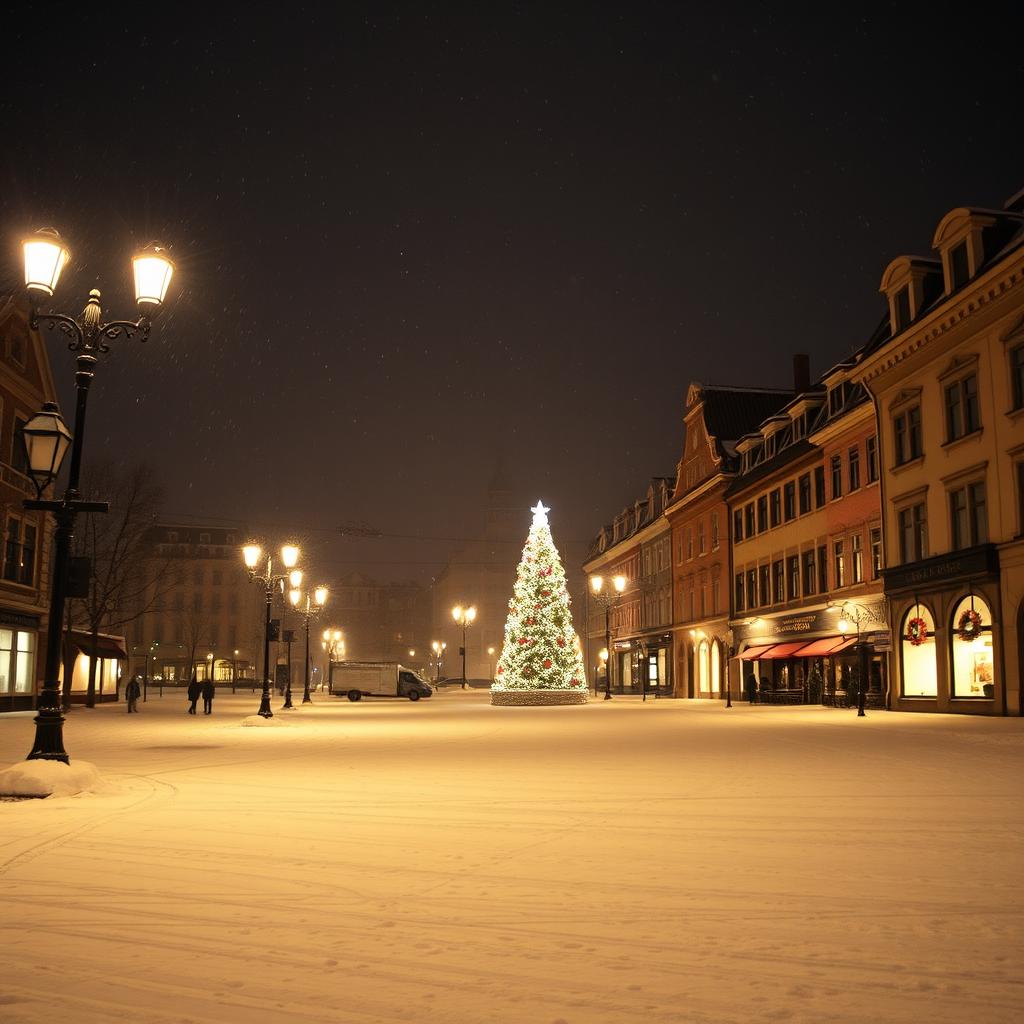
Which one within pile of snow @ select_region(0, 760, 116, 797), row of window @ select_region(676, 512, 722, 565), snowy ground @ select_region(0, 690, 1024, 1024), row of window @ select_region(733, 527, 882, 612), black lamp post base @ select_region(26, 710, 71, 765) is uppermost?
row of window @ select_region(676, 512, 722, 565)

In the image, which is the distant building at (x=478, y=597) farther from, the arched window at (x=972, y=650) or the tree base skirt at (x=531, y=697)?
the arched window at (x=972, y=650)

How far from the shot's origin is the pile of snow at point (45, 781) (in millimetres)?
11234

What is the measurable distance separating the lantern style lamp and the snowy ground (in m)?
3.79

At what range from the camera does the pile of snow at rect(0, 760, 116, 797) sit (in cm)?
1123

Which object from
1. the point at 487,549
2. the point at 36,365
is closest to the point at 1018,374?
the point at 36,365

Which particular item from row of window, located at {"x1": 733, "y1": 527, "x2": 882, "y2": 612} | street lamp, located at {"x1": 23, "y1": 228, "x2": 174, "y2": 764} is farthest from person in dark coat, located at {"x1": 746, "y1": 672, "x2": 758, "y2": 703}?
street lamp, located at {"x1": 23, "y1": 228, "x2": 174, "y2": 764}

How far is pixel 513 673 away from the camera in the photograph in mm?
48250

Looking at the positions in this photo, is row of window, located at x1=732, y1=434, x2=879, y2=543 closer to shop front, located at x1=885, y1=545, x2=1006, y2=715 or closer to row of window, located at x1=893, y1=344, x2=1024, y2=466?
row of window, located at x1=893, y1=344, x2=1024, y2=466

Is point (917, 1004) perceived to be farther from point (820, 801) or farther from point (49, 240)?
point (49, 240)

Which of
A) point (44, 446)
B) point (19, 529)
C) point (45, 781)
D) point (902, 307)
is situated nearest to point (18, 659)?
point (19, 529)

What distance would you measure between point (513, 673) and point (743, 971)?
143 feet

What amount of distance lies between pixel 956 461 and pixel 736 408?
28.2m

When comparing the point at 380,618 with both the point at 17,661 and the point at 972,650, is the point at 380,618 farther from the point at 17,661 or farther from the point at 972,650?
the point at 972,650

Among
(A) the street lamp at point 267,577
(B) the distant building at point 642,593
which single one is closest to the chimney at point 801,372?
(B) the distant building at point 642,593
